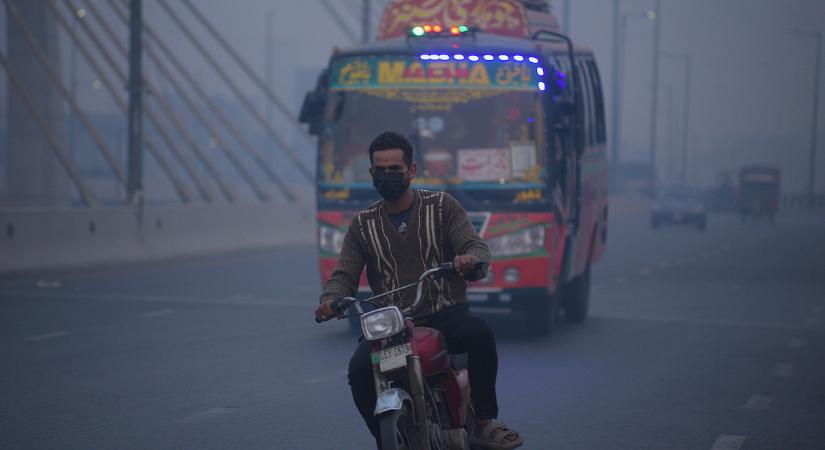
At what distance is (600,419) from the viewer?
9.16 meters

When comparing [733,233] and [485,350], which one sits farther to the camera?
[733,233]

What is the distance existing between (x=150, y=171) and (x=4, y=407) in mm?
96141

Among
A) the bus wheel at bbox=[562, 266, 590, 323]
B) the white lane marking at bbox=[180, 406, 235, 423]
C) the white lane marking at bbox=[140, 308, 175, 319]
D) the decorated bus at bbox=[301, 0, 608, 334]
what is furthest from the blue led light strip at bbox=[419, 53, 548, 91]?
the white lane marking at bbox=[180, 406, 235, 423]

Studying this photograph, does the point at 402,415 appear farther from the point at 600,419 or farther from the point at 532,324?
the point at 532,324

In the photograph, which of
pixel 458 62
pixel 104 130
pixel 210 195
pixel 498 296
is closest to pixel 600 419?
pixel 498 296

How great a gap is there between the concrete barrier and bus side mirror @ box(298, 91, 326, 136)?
7.99m

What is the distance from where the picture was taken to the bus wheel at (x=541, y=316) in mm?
14102

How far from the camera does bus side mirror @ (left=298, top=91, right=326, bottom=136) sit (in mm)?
14141

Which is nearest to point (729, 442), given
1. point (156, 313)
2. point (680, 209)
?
point (156, 313)

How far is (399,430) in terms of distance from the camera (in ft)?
19.8

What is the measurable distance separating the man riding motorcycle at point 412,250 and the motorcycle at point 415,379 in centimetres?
12

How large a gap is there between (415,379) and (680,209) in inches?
1841

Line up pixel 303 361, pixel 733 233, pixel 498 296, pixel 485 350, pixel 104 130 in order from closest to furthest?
pixel 485 350, pixel 303 361, pixel 498 296, pixel 733 233, pixel 104 130

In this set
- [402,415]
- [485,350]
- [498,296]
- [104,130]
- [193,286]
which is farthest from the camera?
[104,130]
